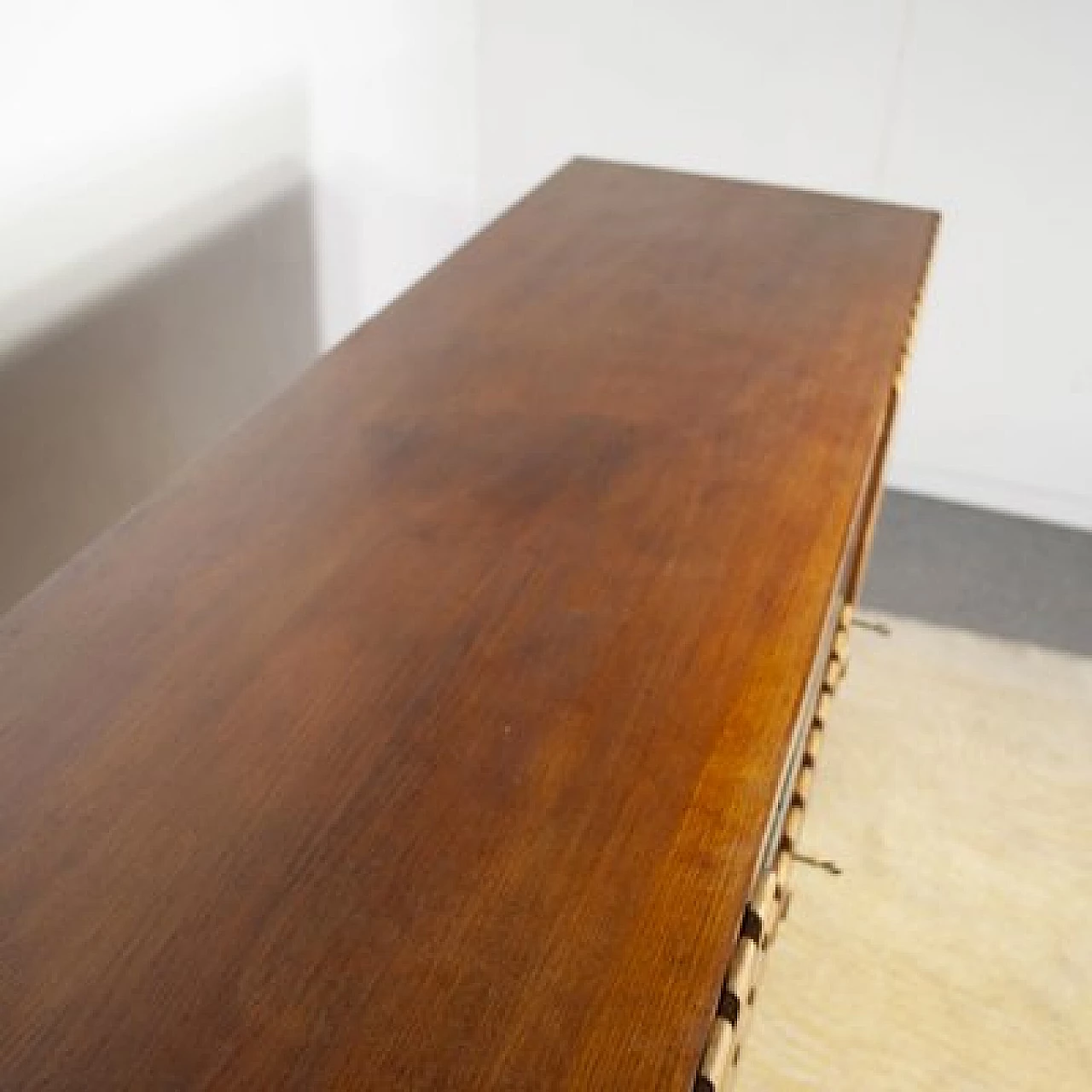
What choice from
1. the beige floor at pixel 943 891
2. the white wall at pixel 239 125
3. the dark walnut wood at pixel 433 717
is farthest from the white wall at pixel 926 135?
the dark walnut wood at pixel 433 717

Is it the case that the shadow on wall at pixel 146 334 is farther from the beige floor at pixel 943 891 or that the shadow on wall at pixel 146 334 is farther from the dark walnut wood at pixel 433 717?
the beige floor at pixel 943 891

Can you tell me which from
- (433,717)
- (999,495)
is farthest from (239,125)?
(999,495)

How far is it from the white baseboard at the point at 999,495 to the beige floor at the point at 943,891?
0.49m

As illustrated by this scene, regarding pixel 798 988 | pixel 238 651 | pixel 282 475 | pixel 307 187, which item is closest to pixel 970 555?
pixel 798 988

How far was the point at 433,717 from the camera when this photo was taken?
69cm

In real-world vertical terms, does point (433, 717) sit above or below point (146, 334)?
above

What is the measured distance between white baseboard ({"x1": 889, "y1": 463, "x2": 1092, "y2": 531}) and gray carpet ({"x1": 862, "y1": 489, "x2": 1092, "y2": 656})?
3cm

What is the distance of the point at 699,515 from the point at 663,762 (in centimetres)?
27

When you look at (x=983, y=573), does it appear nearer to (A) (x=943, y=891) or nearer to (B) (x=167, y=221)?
(A) (x=943, y=891)

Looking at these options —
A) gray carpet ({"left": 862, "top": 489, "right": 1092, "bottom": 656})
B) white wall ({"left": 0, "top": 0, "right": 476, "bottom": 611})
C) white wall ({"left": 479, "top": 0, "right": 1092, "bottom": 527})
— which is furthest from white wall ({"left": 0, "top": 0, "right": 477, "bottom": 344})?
gray carpet ({"left": 862, "top": 489, "right": 1092, "bottom": 656})

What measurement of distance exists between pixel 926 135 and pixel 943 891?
1.36 m

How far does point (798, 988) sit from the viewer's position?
1375 mm

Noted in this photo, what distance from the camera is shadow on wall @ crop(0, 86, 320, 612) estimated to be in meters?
1.33

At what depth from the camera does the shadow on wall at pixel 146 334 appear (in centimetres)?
133
